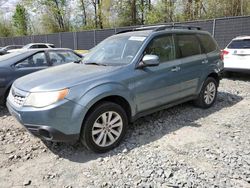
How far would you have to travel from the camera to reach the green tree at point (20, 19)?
41844 mm

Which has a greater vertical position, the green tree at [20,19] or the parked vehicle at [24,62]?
the green tree at [20,19]

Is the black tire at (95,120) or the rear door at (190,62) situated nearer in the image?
the black tire at (95,120)

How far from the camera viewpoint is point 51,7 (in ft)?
128

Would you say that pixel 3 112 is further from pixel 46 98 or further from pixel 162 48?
pixel 162 48

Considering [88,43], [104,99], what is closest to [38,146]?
[104,99]

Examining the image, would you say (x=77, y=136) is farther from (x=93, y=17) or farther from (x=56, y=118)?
(x=93, y=17)

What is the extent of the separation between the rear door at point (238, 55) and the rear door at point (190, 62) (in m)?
3.45

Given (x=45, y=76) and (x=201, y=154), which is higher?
(x=45, y=76)

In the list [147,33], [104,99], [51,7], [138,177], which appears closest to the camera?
[138,177]

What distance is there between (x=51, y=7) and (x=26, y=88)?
3920 cm

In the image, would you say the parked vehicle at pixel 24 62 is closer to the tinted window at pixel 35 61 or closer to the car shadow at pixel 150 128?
the tinted window at pixel 35 61

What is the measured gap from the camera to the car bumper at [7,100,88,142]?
322cm

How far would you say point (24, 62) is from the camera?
6047 mm

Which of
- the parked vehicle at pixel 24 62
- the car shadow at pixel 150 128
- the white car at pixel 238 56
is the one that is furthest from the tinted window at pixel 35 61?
the white car at pixel 238 56
